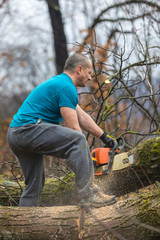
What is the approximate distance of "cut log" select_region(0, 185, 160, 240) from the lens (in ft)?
7.41

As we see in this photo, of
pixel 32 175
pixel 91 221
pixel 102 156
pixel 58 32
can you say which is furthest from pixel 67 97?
pixel 58 32

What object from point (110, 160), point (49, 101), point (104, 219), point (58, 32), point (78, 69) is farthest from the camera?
point (58, 32)

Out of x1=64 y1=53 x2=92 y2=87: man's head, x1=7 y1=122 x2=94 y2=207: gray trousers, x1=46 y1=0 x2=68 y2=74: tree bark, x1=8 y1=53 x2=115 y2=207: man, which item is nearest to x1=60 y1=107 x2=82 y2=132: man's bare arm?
x1=8 y1=53 x2=115 y2=207: man

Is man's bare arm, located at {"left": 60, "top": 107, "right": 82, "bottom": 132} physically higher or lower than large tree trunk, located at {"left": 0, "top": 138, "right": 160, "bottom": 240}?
higher

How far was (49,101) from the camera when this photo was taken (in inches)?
110

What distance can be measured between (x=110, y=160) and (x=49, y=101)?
102 centimetres

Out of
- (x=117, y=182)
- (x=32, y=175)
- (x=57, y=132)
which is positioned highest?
(x=57, y=132)

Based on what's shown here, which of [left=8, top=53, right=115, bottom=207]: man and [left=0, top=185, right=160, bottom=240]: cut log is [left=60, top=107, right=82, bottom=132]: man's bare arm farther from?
[left=0, top=185, right=160, bottom=240]: cut log

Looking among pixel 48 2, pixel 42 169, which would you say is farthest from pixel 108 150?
pixel 48 2

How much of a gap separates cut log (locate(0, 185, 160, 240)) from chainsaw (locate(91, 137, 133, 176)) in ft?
2.14

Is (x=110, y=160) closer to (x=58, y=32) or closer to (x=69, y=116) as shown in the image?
(x=69, y=116)

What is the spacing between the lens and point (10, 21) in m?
13.8

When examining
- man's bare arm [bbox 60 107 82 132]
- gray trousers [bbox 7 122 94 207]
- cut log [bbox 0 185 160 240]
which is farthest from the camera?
man's bare arm [bbox 60 107 82 132]

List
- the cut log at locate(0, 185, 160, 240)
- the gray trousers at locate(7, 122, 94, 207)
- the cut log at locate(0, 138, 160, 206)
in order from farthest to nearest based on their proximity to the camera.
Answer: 1. the cut log at locate(0, 138, 160, 206)
2. the gray trousers at locate(7, 122, 94, 207)
3. the cut log at locate(0, 185, 160, 240)
